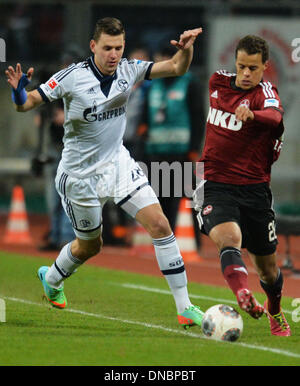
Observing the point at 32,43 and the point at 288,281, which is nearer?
the point at 288,281

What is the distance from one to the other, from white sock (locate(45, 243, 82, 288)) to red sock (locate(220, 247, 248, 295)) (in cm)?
173

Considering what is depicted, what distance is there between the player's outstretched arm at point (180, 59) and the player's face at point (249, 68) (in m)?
0.46

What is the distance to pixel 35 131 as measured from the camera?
22.2 metres

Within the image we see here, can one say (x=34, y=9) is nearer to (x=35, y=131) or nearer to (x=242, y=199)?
(x=35, y=131)

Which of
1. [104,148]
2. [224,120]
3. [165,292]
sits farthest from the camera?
[165,292]

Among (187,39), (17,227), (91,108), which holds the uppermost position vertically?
(187,39)

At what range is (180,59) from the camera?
8.13 meters

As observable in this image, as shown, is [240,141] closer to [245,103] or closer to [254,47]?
[245,103]

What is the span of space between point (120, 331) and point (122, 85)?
201cm

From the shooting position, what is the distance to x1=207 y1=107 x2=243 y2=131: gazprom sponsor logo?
7.75 m

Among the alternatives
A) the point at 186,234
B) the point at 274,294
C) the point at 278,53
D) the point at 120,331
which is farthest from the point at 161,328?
the point at 278,53
